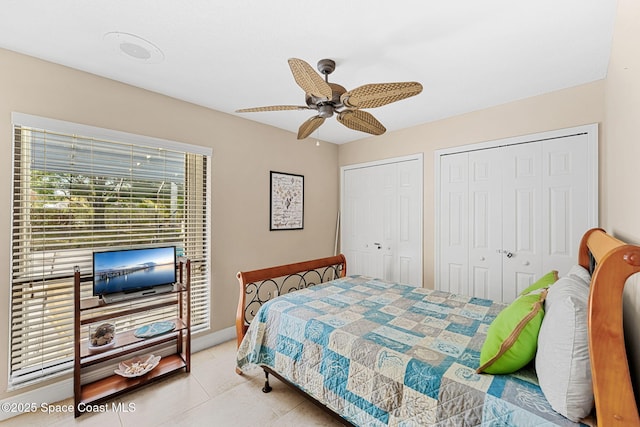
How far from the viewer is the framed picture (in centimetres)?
355

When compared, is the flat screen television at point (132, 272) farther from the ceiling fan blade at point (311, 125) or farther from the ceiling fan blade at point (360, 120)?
the ceiling fan blade at point (360, 120)

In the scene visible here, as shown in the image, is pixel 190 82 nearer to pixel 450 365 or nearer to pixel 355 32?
pixel 355 32

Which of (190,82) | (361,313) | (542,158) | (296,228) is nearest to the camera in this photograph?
(361,313)

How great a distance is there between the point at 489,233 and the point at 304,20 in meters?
2.63

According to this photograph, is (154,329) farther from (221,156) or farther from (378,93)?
(378,93)

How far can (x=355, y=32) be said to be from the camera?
5.69 feet

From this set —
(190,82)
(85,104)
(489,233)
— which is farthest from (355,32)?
(489,233)

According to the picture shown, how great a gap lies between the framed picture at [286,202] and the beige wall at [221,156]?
87 mm

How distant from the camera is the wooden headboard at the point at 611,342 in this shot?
83cm

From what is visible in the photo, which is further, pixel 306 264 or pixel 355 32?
pixel 306 264

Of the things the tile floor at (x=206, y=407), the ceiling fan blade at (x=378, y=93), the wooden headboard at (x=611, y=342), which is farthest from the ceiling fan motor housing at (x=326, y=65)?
the tile floor at (x=206, y=407)

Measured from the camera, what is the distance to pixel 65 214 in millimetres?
2131

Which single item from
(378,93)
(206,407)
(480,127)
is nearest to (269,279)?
(206,407)

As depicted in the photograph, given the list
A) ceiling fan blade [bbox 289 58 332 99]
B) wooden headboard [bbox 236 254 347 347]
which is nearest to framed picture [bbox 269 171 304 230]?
wooden headboard [bbox 236 254 347 347]
